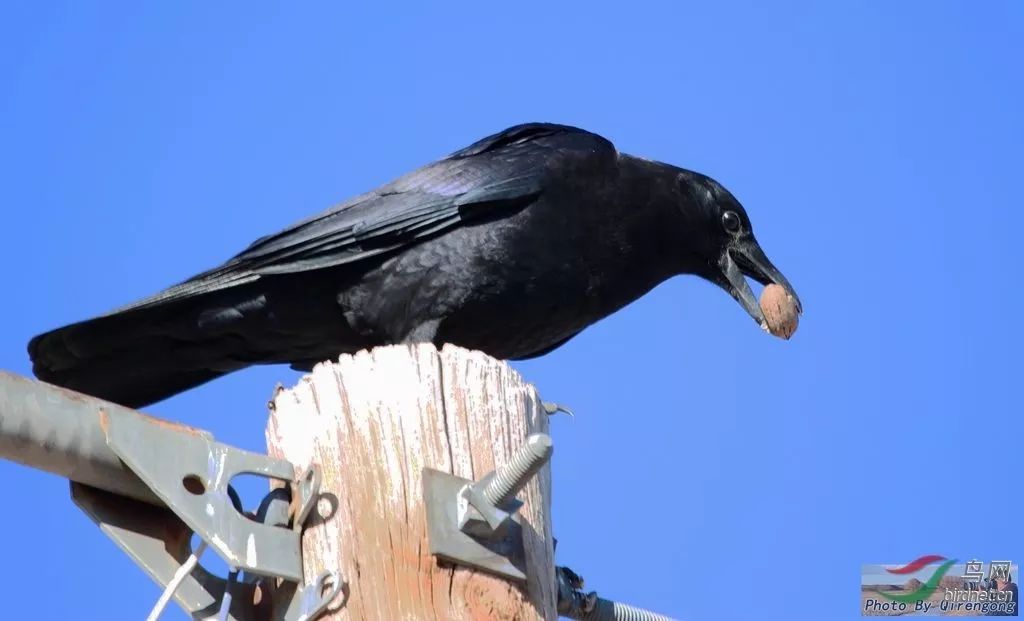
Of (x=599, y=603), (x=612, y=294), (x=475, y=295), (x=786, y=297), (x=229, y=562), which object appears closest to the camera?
(x=229, y=562)

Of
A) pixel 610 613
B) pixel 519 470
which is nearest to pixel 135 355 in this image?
pixel 610 613

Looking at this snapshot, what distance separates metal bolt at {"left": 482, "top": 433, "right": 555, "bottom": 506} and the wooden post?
0.14 m

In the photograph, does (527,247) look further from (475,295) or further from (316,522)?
(316,522)

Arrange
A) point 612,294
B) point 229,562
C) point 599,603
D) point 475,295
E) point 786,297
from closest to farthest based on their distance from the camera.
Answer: point 229,562
point 599,603
point 475,295
point 612,294
point 786,297

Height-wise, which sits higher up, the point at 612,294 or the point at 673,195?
the point at 673,195

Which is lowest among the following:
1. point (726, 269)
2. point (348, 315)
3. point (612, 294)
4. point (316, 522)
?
point (316, 522)

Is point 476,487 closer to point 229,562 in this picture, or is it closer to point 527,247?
point 229,562

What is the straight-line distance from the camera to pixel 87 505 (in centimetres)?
330

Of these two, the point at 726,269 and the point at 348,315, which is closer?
the point at 348,315

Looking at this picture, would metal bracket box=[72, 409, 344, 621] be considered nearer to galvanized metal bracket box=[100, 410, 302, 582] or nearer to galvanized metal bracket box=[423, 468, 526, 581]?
galvanized metal bracket box=[100, 410, 302, 582]

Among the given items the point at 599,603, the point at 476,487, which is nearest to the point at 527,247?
the point at 599,603

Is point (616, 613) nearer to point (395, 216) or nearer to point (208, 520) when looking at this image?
point (208, 520)

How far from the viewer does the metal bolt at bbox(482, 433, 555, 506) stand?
3053mm

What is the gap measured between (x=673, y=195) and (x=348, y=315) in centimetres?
160
